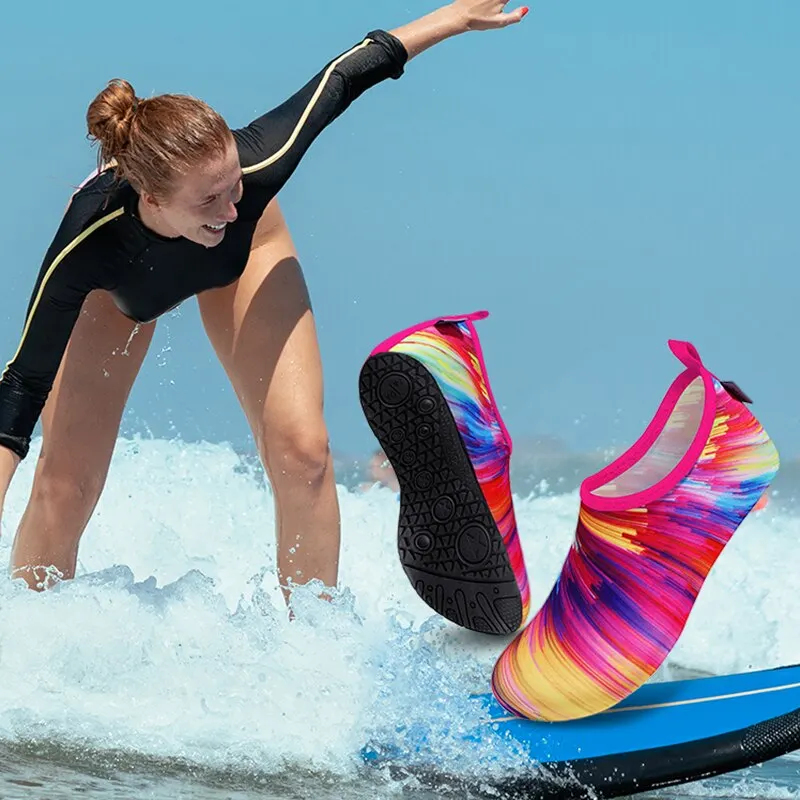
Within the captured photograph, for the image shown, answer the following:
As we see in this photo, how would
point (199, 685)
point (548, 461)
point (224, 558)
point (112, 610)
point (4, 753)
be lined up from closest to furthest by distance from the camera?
point (4, 753), point (199, 685), point (112, 610), point (224, 558), point (548, 461)

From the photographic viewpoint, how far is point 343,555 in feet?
20.6

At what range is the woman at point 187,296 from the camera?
2844 millimetres

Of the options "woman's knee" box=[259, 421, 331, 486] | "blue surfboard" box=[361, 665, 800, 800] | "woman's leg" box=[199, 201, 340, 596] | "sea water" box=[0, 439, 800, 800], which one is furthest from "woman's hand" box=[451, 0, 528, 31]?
"blue surfboard" box=[361, 665, 800, 800]

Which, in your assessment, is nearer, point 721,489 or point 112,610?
point 721,489

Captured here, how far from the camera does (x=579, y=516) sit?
2.83 meters

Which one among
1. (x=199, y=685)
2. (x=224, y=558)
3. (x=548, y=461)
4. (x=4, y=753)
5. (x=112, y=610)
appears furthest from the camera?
(x=548, y=461)

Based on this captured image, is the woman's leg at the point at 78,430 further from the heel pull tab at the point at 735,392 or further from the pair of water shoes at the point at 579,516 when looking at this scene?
the heel pull tab at the point at 735,392

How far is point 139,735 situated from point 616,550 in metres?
1.06

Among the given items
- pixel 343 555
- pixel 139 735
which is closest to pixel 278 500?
pixel 139 735

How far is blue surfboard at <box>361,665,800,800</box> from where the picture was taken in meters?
2.81

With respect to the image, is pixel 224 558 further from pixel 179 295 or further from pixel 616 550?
pixel 616 550

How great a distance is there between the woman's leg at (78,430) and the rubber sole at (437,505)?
27.5 inches

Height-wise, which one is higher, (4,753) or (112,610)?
(112,610)

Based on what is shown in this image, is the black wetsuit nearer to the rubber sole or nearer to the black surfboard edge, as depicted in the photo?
the rubber sole
